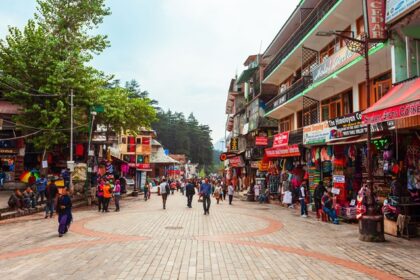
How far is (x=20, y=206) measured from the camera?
776 inches

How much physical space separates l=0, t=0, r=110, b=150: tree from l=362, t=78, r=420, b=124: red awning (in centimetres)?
2101

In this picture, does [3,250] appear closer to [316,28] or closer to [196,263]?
[196,263]

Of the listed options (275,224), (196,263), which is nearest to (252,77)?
(275,224)

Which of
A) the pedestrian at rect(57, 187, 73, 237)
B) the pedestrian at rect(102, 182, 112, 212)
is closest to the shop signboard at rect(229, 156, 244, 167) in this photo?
the pedestrian at rect(102, 182, 112, 212)

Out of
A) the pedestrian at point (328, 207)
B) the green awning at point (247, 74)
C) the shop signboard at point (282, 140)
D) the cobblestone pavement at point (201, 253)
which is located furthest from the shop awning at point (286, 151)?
the green awning at point (247, 74)

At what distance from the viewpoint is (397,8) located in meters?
12.8

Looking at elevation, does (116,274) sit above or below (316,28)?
below

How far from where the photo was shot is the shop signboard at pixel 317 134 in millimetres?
19133

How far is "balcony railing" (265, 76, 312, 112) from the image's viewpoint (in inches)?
920

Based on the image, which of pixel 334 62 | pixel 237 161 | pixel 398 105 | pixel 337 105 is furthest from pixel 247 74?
pixel 398 105

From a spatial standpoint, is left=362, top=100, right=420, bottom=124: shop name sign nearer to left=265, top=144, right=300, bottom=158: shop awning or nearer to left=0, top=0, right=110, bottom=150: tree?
left=265, top=144, right=300, bottom=158: shop awning

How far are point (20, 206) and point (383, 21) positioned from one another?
1881 cm

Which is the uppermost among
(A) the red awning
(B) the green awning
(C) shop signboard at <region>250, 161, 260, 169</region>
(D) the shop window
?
(B) the green awning

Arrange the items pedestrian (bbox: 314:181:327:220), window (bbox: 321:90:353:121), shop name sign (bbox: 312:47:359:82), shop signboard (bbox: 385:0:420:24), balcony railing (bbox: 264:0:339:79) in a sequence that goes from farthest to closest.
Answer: balcony railing (bbox: 264:0:339:79)
window (bbox: 321:90:353:121)
pedestrian (bbox: 314:181:327:220)
shop name sign (bbox: 312:47:359:82)
shop signboard (bbox: 385:0:420:24)
